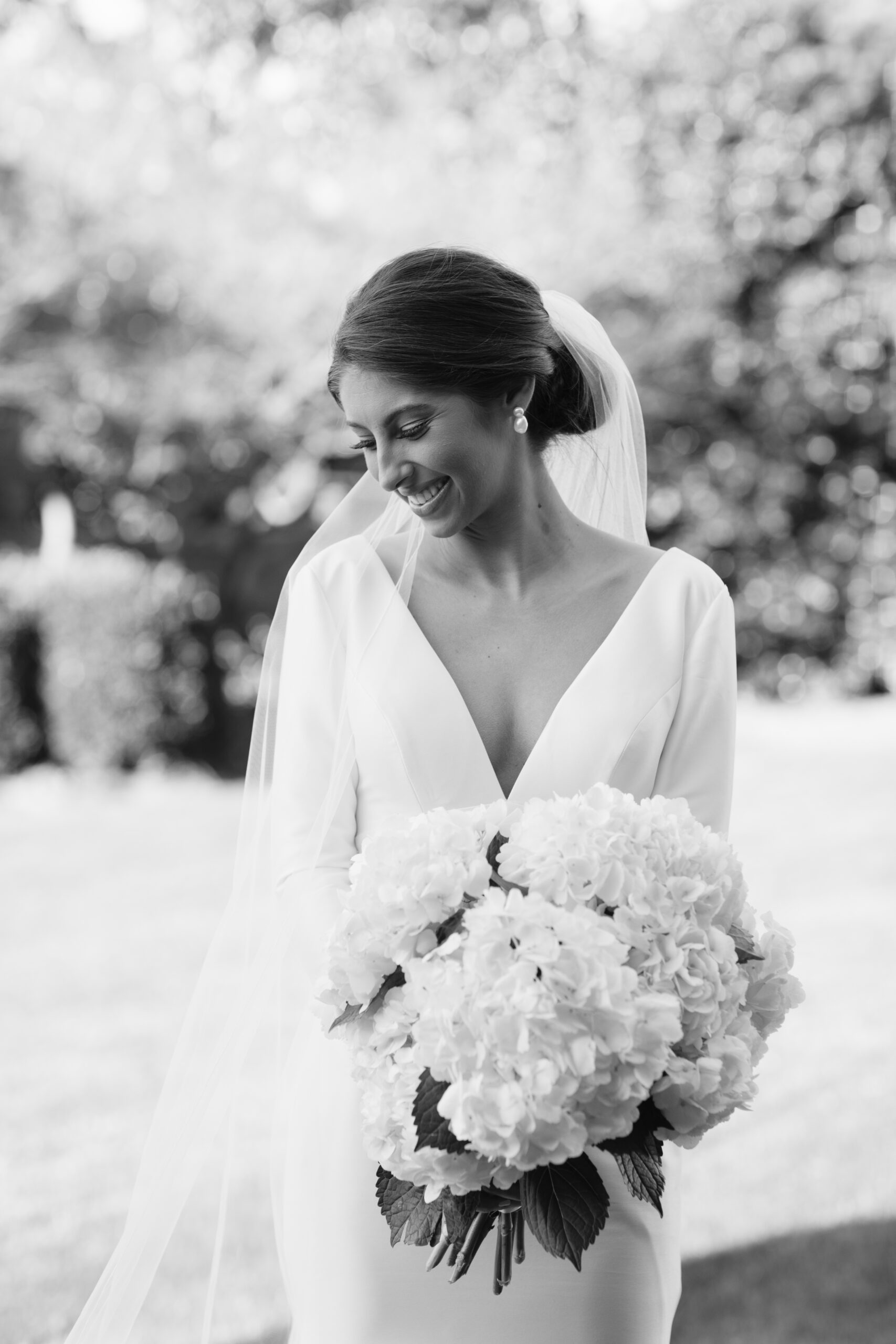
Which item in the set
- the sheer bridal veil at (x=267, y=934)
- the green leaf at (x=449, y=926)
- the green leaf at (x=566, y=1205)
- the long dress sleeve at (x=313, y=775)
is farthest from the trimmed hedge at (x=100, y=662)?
the green leaf at (x=566, y=1205)

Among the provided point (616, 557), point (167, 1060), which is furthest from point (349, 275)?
point (616, 557)

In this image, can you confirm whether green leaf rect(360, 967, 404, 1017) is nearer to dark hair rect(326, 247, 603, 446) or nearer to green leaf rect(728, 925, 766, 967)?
green leaf rect(728, 925, 766, 967)

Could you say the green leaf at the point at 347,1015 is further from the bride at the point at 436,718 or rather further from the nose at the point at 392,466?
the nose at the point at 392,466

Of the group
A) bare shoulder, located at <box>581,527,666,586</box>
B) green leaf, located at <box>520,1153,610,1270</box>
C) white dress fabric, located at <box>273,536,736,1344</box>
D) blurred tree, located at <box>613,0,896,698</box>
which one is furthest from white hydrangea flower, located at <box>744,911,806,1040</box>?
blurred tree, located at <box>613,0,896,698</box>

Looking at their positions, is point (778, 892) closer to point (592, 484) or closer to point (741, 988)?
point (592, 484)

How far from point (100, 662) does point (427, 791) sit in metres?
10.5

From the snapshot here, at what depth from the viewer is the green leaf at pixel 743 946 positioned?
2.12 m

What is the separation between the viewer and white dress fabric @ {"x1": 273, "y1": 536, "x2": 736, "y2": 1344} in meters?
2.43

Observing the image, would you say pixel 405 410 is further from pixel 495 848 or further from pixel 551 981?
pixel 551 981

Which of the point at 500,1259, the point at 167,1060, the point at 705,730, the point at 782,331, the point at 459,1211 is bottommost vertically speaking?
the point at 167,1060

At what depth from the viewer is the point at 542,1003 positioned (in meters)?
1.82

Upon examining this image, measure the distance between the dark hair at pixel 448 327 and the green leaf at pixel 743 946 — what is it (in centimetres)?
111

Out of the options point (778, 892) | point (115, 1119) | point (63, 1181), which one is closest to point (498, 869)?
point (63, 1181)

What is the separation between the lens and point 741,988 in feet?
6.60
